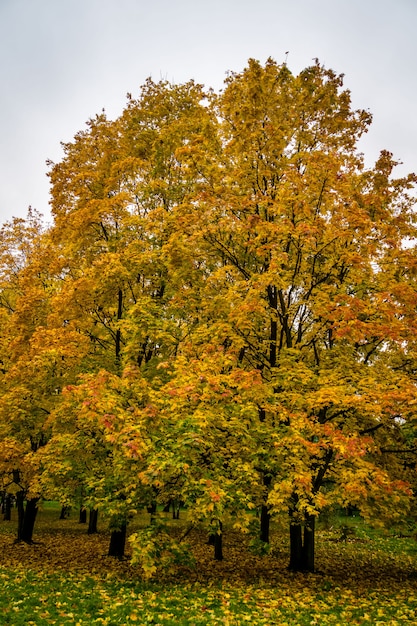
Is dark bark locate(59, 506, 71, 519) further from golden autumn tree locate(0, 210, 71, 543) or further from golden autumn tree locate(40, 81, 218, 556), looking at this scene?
golden autumn tree locate(40, 81, 218, 556)

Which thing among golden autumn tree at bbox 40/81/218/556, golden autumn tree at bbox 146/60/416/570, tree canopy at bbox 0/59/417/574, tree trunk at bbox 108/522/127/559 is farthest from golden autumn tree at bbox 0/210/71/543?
golden autumn tree at bbox 146/60/416/570

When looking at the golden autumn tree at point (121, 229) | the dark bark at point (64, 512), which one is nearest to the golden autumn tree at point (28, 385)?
the golden autumn tree at point (121, 229)

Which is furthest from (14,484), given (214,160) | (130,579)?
(214,160)

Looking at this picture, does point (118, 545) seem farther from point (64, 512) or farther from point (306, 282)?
point (64, 512)

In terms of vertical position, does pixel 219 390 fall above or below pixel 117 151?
below

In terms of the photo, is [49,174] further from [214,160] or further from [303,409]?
[303,409]

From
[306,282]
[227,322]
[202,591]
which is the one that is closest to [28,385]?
[227,322]

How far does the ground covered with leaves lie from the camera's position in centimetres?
724

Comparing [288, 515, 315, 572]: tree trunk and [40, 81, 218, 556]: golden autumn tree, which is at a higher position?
[40, 81, 218, 556]: golden autumn tree

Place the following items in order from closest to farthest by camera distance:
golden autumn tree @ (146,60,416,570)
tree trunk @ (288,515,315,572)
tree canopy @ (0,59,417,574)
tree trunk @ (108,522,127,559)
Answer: tree canopy @ (0,59,417,574)
golden autumn tree @ (146,60,416,570)
tree trunk @ (288,515,315,572)
tree trunk @ (108,522,127,559)

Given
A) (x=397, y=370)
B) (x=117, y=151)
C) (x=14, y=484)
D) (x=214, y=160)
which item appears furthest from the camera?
(x=14, y=484)

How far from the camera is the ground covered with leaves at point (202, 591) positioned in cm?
724

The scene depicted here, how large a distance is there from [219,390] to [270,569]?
709cm

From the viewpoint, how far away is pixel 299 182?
10828mm
